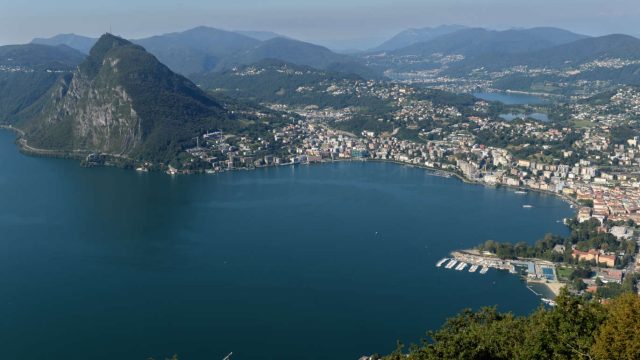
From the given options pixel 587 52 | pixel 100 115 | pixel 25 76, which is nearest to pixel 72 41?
pixel 25 76

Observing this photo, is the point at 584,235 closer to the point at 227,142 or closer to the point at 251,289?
the point at 251,289

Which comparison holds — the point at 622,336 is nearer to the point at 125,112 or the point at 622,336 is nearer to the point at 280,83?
the point at 125,112

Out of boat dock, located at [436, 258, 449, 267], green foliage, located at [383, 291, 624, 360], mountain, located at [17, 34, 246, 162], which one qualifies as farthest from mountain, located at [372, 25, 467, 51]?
green foliage, located at [383, 291, 624, 360]

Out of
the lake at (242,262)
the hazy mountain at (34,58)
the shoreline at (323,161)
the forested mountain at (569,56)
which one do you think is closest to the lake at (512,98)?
the forested mountain at (569,56)

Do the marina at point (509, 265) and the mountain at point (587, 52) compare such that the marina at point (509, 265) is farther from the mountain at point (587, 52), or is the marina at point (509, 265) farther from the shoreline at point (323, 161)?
the mountain at point (587, 52)

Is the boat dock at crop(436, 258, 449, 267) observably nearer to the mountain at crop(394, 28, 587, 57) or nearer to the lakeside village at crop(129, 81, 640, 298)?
the lakeside village at crop(129, 81, 640, 298)

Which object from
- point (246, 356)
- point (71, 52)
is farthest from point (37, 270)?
point (71, 52)
